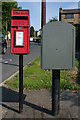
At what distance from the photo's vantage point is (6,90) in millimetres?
4914

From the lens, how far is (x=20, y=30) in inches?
134

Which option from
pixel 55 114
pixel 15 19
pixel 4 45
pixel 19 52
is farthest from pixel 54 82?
pixel 4 45

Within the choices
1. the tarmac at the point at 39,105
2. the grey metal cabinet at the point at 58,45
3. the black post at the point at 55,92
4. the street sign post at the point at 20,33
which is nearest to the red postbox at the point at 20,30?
the street sign post at the point at 20,33

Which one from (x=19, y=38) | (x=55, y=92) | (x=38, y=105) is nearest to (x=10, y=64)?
(x=38, y=105)

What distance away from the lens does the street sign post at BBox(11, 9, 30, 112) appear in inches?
132

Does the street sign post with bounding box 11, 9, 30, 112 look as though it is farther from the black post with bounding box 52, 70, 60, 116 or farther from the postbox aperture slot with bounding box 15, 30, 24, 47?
the black post with bounding box 52, 70, 60, 116

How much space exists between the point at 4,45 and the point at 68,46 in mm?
11814

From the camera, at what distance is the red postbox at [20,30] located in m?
3.35

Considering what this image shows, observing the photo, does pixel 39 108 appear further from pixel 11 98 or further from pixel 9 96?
pixel 9 96

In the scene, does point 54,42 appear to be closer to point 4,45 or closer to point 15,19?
point 15,19

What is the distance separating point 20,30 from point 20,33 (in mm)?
61

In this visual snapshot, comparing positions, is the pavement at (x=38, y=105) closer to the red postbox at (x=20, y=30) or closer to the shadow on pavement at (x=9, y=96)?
the shadow on pavement at (x=9, y=96)

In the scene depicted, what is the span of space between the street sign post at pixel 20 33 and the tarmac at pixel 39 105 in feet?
0.78

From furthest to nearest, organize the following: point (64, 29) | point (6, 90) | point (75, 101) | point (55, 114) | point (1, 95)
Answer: point (6, 90)
point (1, 95)
point (75, 101)
point (55, 114)
point (64, 29)
